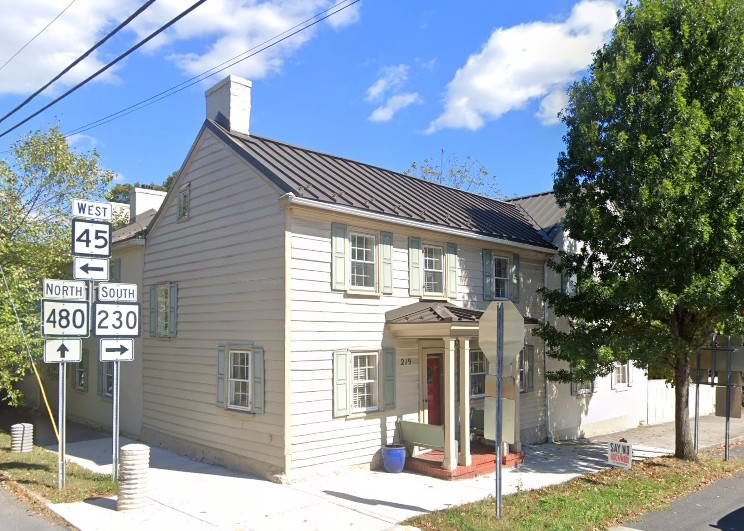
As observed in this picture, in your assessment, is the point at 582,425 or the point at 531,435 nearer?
the point at 531,435

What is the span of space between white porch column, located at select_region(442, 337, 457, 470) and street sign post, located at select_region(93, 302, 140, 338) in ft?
19.7

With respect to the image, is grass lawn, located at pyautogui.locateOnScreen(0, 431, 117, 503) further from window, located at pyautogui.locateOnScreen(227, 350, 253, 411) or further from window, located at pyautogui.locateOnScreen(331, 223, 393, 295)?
window, located at pyautogui.locateOnScreen(331, 223, 393, 295)

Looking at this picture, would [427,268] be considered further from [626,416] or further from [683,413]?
[626,416]

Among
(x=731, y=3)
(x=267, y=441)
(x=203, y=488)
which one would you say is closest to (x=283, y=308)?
(x=267, y=441)

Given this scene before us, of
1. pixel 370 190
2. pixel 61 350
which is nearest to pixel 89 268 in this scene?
pixel 61 350

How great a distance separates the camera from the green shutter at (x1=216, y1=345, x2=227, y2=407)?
43.8 ft

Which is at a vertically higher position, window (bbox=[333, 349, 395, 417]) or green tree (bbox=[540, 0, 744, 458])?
green tree (bbox=[540, 0, 744, 458])

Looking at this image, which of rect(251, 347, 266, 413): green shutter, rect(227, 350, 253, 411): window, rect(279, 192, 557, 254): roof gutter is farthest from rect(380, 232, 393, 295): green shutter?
rect(227, 350, 253, 411): window

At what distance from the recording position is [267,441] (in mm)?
12000

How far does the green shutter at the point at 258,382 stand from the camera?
12.1 metres

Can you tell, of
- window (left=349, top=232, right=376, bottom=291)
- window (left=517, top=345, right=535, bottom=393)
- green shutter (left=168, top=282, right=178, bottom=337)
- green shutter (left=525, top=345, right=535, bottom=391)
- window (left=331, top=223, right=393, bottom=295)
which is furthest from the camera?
green shutter (left=525, top=345, right=535, bottom=391)

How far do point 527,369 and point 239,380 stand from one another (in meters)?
8.07

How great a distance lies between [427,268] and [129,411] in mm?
9349

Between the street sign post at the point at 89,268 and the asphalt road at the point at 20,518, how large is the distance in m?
3.78
